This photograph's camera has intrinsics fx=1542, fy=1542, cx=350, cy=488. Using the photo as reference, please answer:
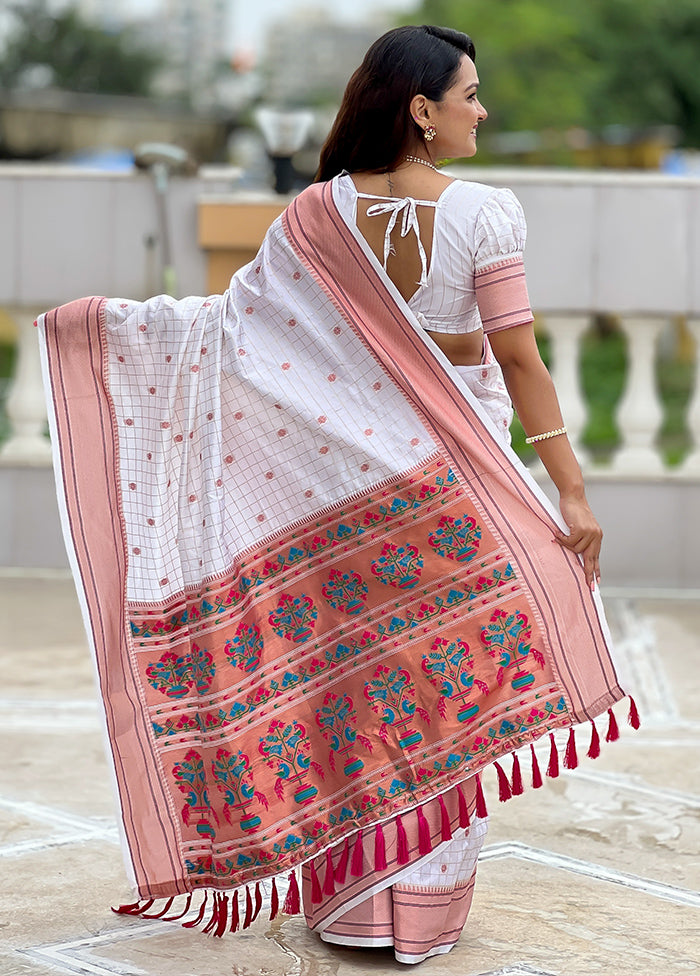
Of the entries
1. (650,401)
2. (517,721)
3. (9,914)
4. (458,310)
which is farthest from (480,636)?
(650,401)

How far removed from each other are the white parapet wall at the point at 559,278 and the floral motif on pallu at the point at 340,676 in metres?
3.31

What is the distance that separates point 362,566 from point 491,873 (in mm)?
907

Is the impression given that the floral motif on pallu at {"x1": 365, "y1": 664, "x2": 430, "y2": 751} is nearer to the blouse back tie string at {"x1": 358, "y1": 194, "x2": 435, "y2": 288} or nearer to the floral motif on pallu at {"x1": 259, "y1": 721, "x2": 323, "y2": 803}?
the floral motif on pallu at {"x1": 259, "y1": 721, "x2": 323, "y2": 803}

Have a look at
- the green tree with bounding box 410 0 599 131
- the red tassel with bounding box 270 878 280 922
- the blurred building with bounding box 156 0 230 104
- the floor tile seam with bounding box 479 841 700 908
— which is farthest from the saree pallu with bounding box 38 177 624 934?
the blurred building with bounding box 156 0 230 104

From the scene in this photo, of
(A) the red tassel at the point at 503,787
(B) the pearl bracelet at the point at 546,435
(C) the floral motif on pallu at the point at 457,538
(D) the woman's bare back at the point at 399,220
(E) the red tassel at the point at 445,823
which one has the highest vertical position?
(D) the woman's bare back at the point at 399,220

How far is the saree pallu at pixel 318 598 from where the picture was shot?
2758 mm

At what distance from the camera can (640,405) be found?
6.19 metres

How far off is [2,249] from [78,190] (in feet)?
1.27

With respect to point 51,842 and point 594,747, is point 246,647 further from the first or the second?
point 51,842

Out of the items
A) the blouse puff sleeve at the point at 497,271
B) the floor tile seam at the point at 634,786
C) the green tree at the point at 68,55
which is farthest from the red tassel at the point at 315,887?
the green tree at the point at 68,55

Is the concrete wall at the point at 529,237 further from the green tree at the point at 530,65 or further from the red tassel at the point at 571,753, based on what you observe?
the green tree at the point at 530,65

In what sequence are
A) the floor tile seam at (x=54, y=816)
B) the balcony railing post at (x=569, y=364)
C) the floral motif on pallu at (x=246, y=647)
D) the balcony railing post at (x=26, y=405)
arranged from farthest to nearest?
the balcony railing post at (x=26, y=405), the balcony railing post at (x=569, y=364), the floor tile seam at (x=54, y=816), the floral motif on pallu at (x=246, y=647)

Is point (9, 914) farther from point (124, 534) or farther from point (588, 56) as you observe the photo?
point (588, 56)

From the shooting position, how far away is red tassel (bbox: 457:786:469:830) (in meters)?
2.75
